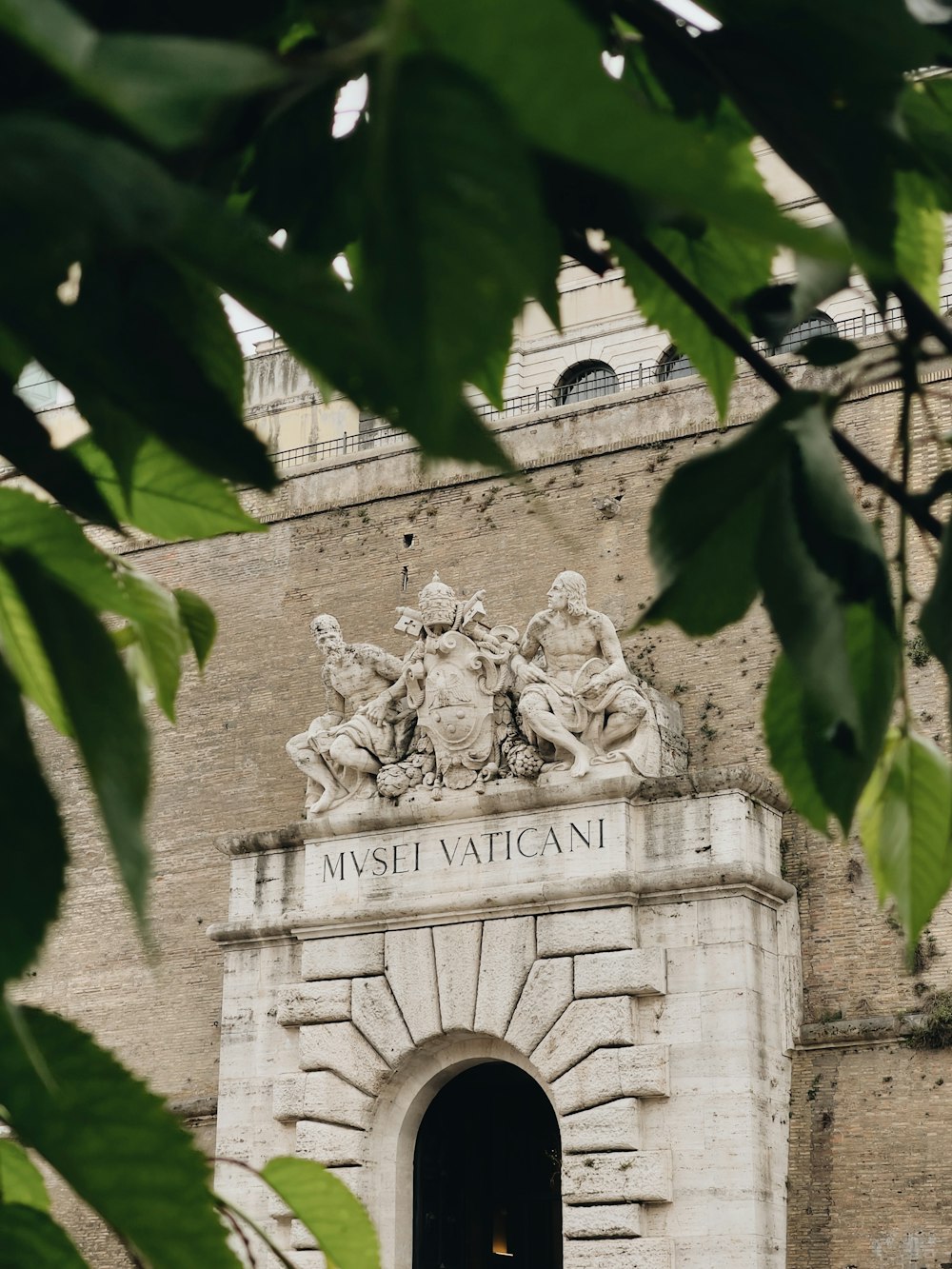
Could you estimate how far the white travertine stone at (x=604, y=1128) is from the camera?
42.2 ft

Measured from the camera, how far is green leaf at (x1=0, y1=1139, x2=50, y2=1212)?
0.80 meters

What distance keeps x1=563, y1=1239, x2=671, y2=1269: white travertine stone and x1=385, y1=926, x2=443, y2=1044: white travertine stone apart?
6.73 ft

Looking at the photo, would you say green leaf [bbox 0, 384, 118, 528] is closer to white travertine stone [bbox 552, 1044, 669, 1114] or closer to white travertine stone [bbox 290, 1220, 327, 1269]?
white travertine stone [bbox 290, 1220, 327, 1269]

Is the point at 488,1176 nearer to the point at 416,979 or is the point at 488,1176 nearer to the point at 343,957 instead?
the point at 416,979

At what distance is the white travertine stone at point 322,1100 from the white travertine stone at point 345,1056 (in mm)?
67

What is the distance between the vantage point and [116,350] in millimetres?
661

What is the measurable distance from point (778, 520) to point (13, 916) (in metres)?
0.37

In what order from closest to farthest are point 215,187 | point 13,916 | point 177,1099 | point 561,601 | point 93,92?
1. point 93,92
2. point 13,916
3. point 215,187
4. point 561,601
5. point 177,1099

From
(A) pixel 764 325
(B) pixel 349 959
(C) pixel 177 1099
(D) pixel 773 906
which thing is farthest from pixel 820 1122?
(A) pixel 764 325

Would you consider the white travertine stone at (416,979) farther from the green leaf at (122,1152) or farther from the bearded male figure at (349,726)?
the green leaf at (122,1152)

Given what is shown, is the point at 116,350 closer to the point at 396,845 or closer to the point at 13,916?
the point at 13,916

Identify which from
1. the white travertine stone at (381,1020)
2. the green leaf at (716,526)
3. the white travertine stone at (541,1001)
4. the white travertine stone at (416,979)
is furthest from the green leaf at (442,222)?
the white travertine stone at (381,1020)

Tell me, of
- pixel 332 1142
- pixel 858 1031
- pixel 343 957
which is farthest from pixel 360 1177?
pixel 858 1031

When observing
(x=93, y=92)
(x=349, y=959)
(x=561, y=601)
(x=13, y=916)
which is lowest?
(x=13, y=916)
